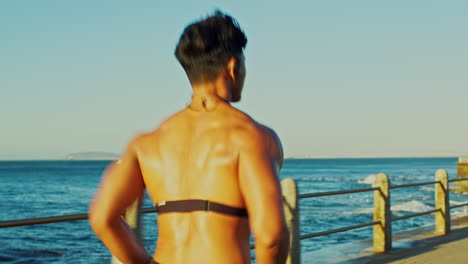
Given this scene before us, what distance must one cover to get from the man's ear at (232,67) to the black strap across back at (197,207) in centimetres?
36

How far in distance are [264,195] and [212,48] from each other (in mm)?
431

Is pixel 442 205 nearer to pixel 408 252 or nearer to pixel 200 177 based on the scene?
pixel 408 252

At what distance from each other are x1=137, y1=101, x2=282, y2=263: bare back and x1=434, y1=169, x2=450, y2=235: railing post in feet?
32.2

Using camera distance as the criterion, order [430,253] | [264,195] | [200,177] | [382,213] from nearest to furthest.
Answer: [264,195]
[200,177]
[430,253]
[382,213]

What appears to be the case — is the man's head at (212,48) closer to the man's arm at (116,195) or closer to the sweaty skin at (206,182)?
the sweaty skin at (206,182)

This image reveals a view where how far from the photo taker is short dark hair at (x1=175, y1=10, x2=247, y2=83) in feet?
5.40

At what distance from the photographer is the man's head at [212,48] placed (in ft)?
5.40

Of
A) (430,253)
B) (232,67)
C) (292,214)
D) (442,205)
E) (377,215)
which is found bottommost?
(430,253)

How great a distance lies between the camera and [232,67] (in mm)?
1673

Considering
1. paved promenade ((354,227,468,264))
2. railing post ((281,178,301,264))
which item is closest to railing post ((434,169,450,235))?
paved promenade ((354,227,468,264))

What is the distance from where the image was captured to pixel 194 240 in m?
1.63

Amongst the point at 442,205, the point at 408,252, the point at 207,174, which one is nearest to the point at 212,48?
the point at 207,174

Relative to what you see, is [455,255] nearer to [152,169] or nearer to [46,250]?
[152,169]

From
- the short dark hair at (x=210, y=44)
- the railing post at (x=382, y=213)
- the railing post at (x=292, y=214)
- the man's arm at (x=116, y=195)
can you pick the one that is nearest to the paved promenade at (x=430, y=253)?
the railing post at (x=382, y=213)
